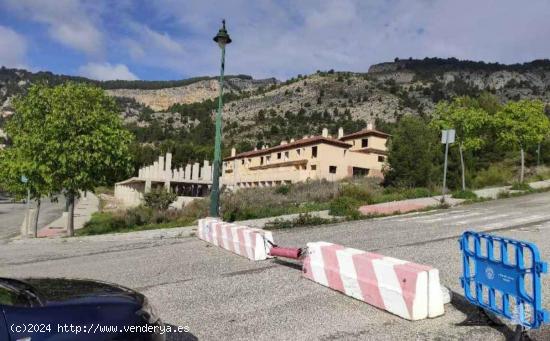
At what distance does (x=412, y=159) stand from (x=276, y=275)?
1129 inches

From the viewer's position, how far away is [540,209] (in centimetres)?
1964

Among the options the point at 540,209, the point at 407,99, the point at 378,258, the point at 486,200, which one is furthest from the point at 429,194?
the point at 407,99

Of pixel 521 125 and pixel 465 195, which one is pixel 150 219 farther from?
pixel 521 125

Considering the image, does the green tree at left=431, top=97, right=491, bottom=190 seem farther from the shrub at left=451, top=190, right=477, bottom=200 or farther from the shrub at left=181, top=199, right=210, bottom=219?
the shrub at left=181, top=199, right=210, bottom=219

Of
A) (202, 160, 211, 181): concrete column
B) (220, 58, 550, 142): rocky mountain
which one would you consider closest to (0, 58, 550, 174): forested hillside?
(220, 58, 550, 142): rocky mountain

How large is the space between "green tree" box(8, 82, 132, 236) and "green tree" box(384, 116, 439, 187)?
21.6 m

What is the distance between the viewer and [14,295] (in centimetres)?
319

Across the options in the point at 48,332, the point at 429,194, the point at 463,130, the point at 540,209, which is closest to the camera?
the point at 48,332

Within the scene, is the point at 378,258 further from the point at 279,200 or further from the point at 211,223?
A: the point at 279,200

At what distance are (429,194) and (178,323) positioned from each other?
74.3ft

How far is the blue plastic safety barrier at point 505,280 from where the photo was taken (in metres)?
4.59

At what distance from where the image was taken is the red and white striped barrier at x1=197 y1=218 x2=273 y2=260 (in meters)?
10.1

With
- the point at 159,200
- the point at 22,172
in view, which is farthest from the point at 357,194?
the point at 22,172

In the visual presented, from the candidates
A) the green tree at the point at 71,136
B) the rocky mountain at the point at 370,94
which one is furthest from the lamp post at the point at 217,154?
the rocky mountain at the point at 370,94
